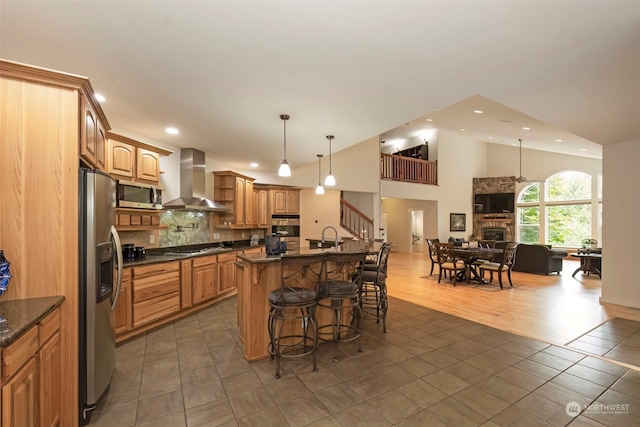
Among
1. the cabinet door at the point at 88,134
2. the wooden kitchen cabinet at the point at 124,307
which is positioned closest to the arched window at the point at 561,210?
the wooden kitchen cabinet at the point at 124,307

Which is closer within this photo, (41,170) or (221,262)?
(41,170)

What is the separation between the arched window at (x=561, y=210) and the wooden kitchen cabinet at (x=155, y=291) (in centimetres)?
1241

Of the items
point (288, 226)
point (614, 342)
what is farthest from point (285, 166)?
point (614, 342)

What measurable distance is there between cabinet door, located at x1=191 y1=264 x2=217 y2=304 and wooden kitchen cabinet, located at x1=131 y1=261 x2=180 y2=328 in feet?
1.00

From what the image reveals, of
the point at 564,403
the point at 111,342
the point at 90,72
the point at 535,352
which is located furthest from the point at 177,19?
the point at 535,352

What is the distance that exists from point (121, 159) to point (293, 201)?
4336mm

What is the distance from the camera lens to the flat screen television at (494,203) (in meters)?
11.6

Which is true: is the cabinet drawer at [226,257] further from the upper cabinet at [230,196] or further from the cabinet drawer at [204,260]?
the upper cabinet at [230,196]

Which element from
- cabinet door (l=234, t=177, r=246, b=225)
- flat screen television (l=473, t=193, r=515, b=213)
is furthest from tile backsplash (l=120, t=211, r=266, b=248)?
flat screen television (l=473, t=193, r=515, b=213)

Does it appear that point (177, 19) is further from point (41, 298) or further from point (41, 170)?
point (41, 298)

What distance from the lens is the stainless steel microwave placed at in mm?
3598

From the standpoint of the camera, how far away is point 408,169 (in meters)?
10.8

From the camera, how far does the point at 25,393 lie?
142 centimetres

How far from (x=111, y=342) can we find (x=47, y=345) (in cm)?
83
